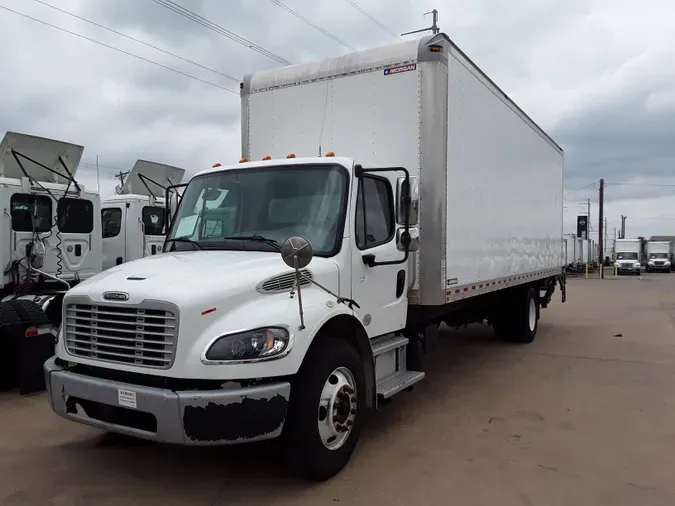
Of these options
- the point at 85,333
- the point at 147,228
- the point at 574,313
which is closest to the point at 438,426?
the point at 85,333

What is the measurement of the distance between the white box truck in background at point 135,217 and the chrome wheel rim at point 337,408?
7.45m

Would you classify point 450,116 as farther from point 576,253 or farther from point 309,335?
point 576,253

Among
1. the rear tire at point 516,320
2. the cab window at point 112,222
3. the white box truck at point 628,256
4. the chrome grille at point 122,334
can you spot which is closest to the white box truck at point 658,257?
the white box truck at point 628,256

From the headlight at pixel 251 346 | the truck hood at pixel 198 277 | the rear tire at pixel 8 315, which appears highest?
the truck hood at pixel 198 277

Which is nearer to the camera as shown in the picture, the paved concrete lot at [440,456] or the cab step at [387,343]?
the paved concrete lot at [440,456]

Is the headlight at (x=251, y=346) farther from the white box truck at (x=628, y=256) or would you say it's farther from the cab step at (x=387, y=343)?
the white box truck at (x=628, y=256)

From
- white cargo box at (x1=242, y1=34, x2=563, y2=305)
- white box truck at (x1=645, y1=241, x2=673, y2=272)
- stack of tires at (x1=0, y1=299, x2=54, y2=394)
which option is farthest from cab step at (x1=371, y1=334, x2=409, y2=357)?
white box truck at (x1=645, y1=241, x2=673, y2=272)

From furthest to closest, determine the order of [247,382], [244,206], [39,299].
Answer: [39,299] < [244,206] < [247,382]

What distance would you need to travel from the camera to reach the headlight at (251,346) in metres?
3.62

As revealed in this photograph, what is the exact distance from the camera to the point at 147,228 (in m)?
11.3

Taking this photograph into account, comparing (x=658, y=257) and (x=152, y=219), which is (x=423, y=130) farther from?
(x=658, y=257)

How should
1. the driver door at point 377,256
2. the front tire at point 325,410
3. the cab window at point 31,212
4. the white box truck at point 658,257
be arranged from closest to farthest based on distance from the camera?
1. the front tire at point 325,410
2. the driver door at point 377,256
3. the cab window at point 31,212
4. the white box truck at point 658,257

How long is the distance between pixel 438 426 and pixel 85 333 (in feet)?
11.1

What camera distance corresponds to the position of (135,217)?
11.1m
